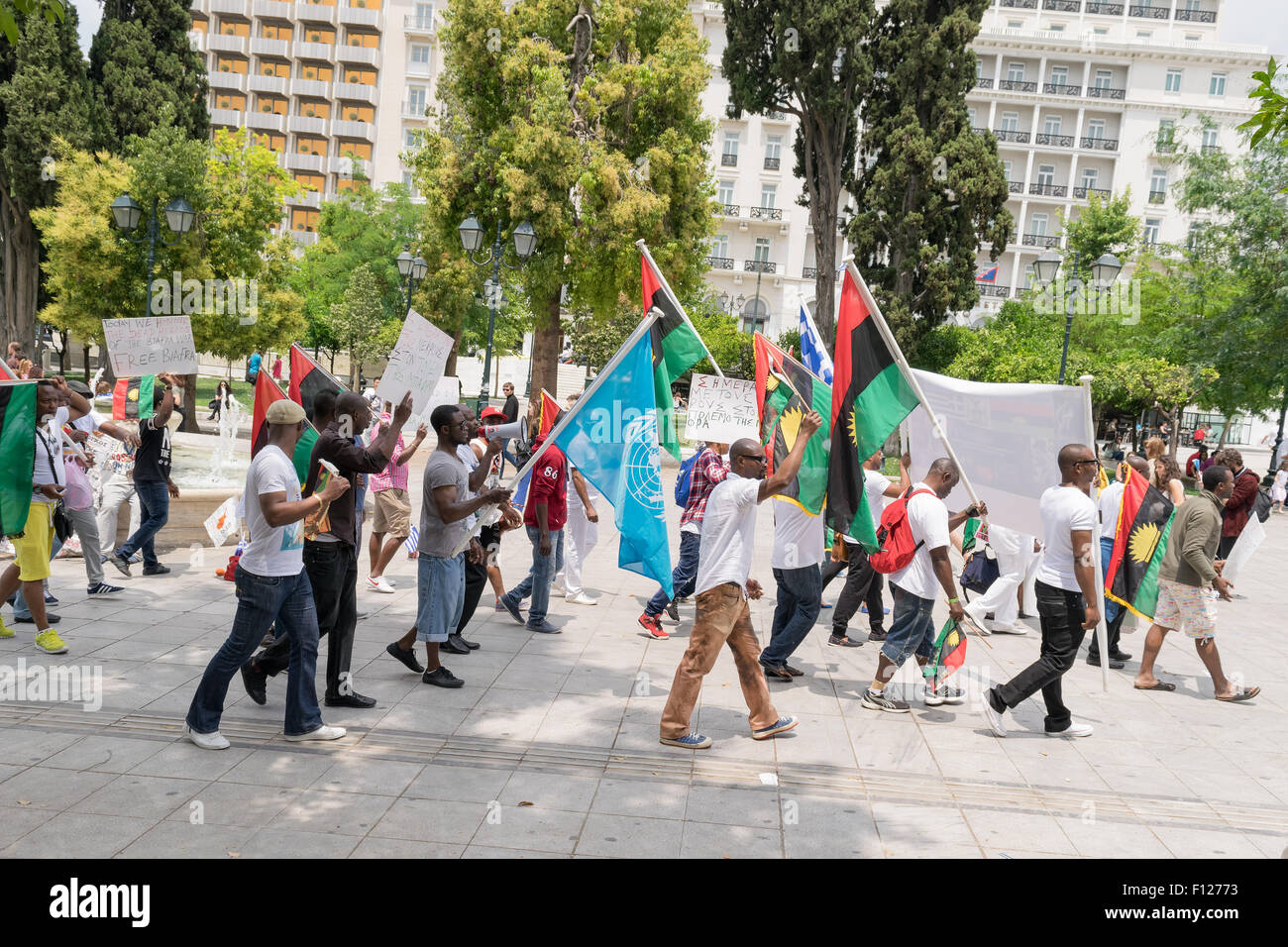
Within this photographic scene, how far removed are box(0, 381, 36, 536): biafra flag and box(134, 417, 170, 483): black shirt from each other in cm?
254

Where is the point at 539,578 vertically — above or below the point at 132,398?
below

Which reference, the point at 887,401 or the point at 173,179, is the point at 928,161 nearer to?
the point at 173,179

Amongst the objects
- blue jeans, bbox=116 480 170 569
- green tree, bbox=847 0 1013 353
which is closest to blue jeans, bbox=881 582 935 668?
blue jeans, bbox=116 480 170 569

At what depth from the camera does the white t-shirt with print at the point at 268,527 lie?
5.06m

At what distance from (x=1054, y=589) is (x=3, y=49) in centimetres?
3120

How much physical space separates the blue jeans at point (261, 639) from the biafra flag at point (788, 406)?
10.8ft

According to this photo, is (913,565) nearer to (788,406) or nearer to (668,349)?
(788,406)

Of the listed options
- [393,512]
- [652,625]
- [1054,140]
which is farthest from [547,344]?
[1054,140]

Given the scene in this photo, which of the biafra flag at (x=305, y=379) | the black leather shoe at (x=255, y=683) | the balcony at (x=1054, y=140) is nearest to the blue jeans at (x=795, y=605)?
the black leather shoe at (x=255, y=683)

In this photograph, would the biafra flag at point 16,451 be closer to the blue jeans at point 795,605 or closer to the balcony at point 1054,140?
the blue jeans at point 795,605

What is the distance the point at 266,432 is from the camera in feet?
22.5

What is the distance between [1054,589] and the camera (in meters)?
6.19

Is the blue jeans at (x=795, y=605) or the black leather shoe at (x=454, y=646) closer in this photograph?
the blue jeans at (x=795, y=605)

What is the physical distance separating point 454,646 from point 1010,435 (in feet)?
14.1
